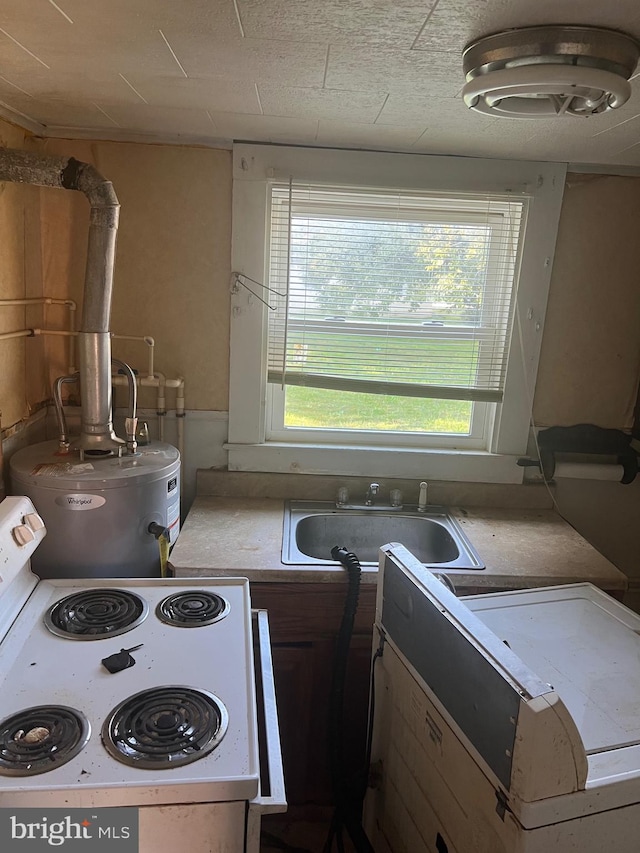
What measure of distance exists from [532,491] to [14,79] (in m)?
2.06

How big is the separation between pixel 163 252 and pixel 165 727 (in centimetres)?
156

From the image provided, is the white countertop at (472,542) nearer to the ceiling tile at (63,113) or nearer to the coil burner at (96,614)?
the coil burner at (96,614)

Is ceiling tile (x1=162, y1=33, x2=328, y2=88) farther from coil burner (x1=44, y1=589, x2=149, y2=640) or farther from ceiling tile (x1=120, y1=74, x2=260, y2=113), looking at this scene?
coil burner (x1=44, y1=589, x2=149, y2=640)

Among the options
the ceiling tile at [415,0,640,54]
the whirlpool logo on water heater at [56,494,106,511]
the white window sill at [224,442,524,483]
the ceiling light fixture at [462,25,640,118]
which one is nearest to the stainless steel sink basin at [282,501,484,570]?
the white window sill at [224,442,524,483]

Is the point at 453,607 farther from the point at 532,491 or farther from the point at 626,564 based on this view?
the point at 626,564

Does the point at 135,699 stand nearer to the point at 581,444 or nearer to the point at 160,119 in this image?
the point at 160,119

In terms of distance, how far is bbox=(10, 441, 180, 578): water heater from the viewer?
64.9 inches

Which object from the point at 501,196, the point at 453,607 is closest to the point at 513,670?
the point at 453,607

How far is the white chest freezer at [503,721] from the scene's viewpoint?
0.94 metres

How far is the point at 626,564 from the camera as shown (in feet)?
7.92

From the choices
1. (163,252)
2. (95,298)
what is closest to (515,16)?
(95,298)

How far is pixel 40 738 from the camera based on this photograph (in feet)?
3.46
